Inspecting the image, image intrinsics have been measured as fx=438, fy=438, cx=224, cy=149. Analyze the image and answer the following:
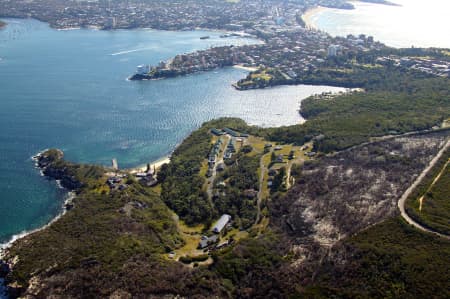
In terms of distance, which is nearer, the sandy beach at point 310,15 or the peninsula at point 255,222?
the peninsula at point 255,222

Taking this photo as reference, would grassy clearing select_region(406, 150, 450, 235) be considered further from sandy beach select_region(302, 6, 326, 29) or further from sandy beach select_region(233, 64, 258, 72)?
sandy beach select_region(302, 6, 326, 29)

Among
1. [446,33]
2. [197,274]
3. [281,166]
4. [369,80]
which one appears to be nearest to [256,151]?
[281,166]

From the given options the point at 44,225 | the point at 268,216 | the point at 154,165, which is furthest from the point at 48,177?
the point at 268,216

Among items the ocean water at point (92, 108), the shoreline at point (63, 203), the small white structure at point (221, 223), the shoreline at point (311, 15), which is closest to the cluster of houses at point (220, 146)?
the shoreline at point (63, 203)

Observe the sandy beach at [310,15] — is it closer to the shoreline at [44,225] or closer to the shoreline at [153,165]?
the shoreline at [153,165]

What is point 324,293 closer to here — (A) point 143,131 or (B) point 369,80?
(A) point 143,131

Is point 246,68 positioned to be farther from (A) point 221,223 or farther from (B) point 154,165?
(A) point 221,223
